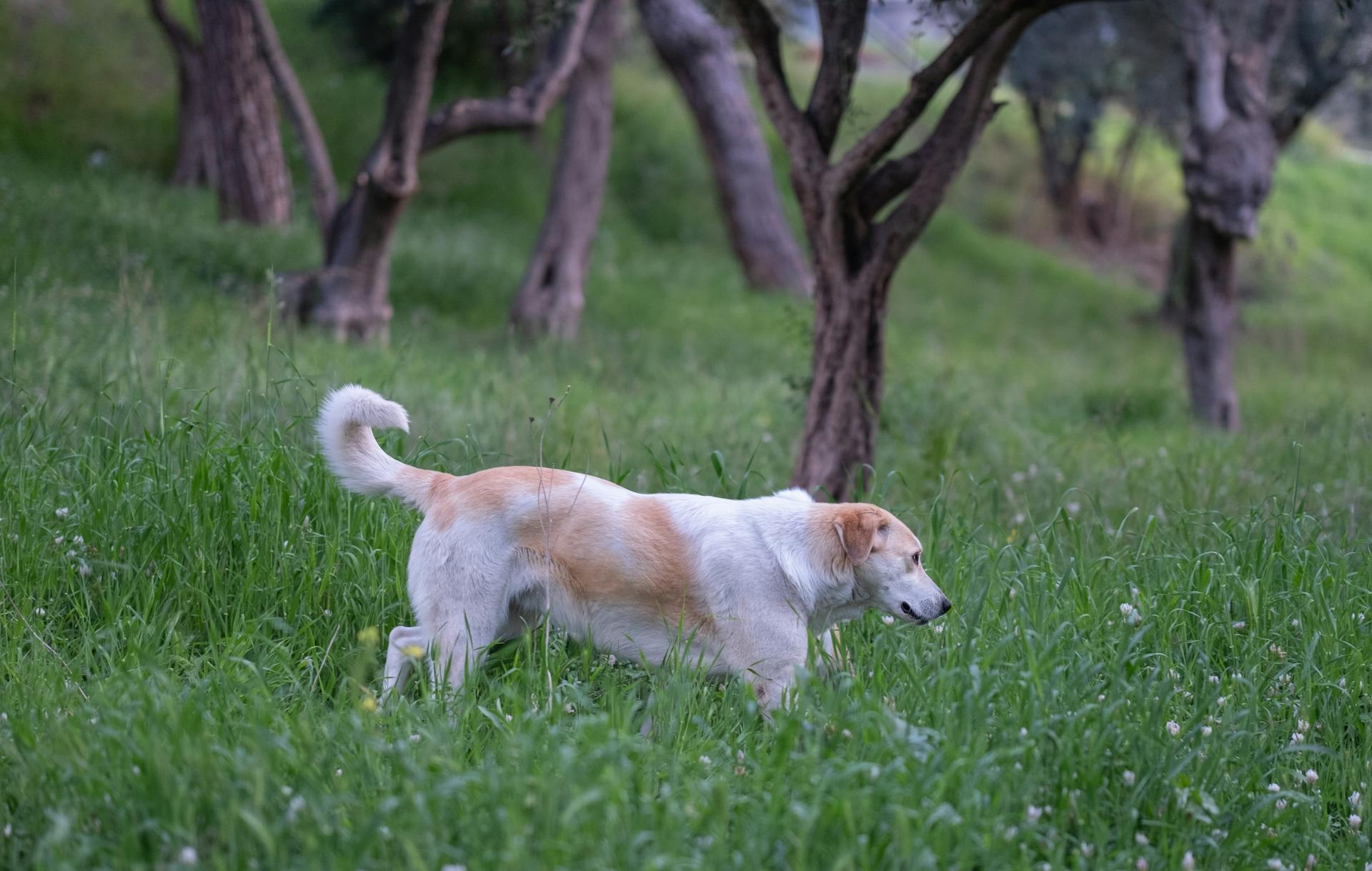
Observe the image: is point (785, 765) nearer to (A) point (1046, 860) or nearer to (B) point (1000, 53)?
(A) point (1046, 860)

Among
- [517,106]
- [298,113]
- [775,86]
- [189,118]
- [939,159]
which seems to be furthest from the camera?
[189,118]

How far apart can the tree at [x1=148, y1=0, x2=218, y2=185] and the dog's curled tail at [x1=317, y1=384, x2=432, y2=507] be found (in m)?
12.1

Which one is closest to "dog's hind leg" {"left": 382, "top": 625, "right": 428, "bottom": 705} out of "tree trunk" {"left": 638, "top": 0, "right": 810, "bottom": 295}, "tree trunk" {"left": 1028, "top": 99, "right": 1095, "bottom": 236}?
"tree trunk" {"left": 638, "top": 0, "right": 810, "bottom": 295}

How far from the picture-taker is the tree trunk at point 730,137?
12617mm

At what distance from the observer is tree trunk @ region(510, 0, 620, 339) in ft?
36.4

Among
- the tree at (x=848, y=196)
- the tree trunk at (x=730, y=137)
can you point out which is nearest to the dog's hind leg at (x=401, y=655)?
the tree at (x=848, y=196)

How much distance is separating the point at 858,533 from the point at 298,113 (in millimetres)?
7372

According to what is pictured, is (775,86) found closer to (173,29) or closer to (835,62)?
(835,62)

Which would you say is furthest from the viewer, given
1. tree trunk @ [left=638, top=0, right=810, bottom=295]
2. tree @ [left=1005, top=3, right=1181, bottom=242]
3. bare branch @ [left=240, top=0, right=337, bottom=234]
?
tree @ [left=1005, top=3, right=1181, bottom=242]

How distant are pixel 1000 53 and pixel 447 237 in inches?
393

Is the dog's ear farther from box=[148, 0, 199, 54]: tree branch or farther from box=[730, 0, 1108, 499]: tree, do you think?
box=[148, 0, 199, 54]: tree branch

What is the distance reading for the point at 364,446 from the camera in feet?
12.6

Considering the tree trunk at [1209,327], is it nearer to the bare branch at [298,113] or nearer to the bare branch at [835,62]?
the bare branch at [835,62]

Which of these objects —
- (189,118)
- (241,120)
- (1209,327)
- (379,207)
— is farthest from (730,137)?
(189,118)
